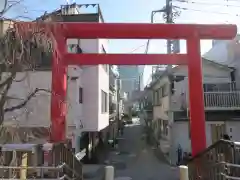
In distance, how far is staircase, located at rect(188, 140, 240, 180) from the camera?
662 cm

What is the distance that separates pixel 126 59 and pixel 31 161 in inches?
185

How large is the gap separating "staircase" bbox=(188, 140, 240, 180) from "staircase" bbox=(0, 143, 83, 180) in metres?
4.08

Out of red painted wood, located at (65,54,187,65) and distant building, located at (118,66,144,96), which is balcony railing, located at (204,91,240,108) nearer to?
red painted wood, located at (65,54,187,65)

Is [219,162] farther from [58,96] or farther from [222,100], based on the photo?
[222,100]

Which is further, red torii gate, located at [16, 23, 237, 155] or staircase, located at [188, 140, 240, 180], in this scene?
red torii gate, located at [16, 23, 237, 155]

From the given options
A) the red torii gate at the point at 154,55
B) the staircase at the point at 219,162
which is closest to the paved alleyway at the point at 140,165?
the staircase at the point at 219,162

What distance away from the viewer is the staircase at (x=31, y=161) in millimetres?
7031

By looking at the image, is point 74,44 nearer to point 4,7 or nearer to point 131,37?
point 131,37

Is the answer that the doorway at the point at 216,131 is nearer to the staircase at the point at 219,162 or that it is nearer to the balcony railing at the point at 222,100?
the balcony railing at the point at 222,100

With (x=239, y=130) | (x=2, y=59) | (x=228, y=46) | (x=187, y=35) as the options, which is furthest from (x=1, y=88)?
(x=228, y=46)

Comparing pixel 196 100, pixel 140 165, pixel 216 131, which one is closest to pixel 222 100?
pixel 216 131

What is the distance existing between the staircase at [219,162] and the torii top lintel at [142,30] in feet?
12.9

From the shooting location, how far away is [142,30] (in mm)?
9359

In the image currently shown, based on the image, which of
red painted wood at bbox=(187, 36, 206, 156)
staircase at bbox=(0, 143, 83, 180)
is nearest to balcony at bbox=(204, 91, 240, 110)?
red painted wood at bbox=(187, 36, 206, 156)
